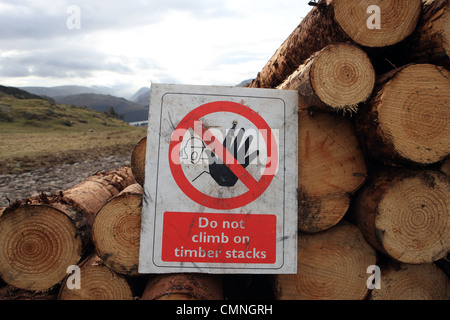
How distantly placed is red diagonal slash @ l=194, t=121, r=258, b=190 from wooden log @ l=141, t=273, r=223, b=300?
73cm

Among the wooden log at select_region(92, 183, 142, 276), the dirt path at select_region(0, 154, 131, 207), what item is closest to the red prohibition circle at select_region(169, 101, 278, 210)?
the wooden log at select_region(92, 183, 142, 276)

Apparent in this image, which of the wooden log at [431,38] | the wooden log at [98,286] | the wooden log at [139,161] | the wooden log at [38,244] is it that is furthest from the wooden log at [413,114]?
the wooden log at [38,244]

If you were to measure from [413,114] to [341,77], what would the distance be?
0.52 meters

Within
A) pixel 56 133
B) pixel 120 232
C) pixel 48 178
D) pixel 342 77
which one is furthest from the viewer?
pixel 56 133

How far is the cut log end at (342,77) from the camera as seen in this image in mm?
1732

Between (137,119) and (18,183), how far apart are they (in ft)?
442

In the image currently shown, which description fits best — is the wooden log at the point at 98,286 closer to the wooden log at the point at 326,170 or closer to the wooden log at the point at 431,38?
the wooden log at the point at 326,170

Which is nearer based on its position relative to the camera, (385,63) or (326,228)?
(326,228)

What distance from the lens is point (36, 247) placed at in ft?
6.39

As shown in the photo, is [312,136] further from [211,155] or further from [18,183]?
[18,183]

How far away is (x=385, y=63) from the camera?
2.11 meters

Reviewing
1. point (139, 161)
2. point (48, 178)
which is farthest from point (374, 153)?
point (48, 178)
